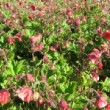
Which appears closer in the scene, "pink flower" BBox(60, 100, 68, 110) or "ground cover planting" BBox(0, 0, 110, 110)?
"pink flower" BBox(60, 100, 68, 110)

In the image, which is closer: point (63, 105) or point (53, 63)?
point (63, 105)

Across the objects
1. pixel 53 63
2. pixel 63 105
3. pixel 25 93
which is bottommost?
pixel 53 63

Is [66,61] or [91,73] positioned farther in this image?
[66,61]

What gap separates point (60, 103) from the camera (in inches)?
99.4

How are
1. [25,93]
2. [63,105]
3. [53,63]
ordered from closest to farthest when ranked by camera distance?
1. [25,93]
2. [63,105]
3. [53,63]

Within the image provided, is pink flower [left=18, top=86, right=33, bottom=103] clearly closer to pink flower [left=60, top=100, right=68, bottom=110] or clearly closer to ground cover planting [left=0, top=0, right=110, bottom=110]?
ground cover planting [left=0, top=0, right=110, bottom=110]

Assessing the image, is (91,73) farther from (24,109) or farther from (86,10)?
(86,10)

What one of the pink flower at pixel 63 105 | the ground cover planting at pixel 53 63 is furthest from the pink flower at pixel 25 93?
the pink flower at pixel 63 105

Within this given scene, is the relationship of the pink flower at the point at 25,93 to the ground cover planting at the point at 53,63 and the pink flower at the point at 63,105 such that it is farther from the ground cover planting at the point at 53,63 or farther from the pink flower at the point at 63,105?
the pink flower at the point at 63,105

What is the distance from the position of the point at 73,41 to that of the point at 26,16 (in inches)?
52.4

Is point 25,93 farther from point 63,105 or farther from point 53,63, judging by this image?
point 53,63

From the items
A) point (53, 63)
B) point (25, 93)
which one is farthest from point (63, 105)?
point (53, 63)

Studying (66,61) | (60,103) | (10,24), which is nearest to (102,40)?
(66,61)

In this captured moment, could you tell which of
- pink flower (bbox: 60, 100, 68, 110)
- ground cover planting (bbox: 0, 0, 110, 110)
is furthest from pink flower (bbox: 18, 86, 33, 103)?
pink flower (bbox: 60, 100, 68, 110)
